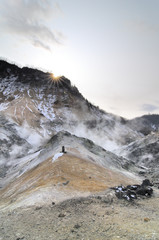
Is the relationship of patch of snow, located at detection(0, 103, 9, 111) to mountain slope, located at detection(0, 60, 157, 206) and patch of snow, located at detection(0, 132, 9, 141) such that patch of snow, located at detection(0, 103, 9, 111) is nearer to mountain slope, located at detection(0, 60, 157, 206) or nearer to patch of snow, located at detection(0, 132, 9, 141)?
mountain slope, located at detection(0, 60, 157, 206)

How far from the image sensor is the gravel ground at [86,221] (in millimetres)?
6172

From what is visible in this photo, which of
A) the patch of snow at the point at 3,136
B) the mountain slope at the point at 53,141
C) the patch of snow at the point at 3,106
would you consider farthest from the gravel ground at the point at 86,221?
the patch of snow at the point at 3,106

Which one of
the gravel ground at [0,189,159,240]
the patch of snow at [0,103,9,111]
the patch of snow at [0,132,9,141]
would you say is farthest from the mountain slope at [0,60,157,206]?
the gravel ground at [0,189,159,240]

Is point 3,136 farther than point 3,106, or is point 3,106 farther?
point 3,106

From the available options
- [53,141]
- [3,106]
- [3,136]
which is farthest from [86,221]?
[3,106]

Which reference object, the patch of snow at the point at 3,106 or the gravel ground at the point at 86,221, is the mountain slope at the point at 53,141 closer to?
the patch of snow at the point at 3,106

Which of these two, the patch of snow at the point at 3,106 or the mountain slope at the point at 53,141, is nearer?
the mountain slope at the point at 53,141

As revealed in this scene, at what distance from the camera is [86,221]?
732cm

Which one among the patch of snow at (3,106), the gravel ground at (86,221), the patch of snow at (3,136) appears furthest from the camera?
the patch of snow at (3,106)

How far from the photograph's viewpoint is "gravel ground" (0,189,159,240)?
6.17 metres

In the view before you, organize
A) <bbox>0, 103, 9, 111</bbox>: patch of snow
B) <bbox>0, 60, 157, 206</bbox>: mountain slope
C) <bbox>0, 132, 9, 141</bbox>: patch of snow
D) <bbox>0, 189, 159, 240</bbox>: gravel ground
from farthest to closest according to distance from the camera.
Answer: <bbox>0, 103, 9, 111</bbox>: patch of snow
<bbox>0, 132, 9, 141</bbox>: patch of snow
<bbox>0, 60, 157, 206</bbox>: mountain slope
<bbox>0, 189, 159, 240</bbox>: gravel ground

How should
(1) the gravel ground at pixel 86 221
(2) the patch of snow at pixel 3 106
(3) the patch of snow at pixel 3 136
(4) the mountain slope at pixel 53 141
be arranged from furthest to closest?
(2) the patch of snow at pixel 3 106 → (3) the patch of snow at pixel 3 136 → (4) the mountain slope at pixel 53 141 → (1) the gravel ground at pixel 86 221

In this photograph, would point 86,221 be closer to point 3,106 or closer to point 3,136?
point 3,136

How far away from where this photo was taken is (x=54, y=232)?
664 centimetres
